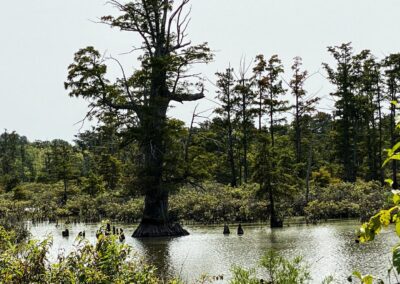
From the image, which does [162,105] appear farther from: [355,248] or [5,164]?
[5,164]

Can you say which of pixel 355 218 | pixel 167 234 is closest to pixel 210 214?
pixel 167 234

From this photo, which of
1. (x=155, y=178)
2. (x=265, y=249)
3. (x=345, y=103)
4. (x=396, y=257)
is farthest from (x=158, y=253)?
(x=345, y=103)

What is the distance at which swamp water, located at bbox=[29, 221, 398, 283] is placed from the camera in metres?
11.7

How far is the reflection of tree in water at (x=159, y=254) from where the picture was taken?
→ 12716mm

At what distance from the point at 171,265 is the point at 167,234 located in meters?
9.63

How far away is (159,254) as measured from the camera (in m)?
16.2

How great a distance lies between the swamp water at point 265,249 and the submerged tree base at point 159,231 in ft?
2.10

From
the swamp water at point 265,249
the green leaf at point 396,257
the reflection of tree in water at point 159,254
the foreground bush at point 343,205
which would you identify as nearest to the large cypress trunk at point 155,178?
the swamp water at point 265,249

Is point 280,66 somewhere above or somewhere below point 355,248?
above

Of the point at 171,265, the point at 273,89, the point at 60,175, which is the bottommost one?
the point at 171,265

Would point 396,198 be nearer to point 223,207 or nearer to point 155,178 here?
point 155,178

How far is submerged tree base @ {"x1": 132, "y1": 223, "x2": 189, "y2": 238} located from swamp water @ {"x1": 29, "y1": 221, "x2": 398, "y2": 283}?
0.64 metres

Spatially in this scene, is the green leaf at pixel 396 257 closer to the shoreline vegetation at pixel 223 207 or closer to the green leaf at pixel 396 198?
the green leaf at pixel 396 198

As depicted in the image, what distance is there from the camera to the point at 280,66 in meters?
42.7
